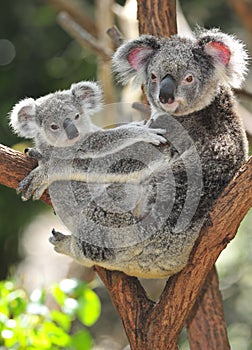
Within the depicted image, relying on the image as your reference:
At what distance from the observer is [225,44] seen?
149 inches

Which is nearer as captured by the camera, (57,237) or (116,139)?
(116,139)

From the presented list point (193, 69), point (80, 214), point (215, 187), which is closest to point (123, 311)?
point (80, 214)


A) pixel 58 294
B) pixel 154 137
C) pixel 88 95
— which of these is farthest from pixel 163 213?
pixel 88 95

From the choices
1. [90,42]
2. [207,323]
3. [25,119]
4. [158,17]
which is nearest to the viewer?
[25,119]

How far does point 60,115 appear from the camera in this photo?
12.7ft

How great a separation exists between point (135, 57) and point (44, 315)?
158 cm

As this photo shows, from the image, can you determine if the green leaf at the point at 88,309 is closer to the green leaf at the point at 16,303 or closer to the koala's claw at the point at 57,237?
the green leaf at the point at 16,303

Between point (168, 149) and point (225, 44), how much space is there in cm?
64

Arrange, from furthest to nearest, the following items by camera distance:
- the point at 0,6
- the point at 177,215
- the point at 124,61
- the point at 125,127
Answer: the point at 0,6 < the point at 124,61 < the point at 125,127 < the point at 177,215

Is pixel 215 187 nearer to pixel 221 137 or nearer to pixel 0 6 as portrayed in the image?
pixel 221 137

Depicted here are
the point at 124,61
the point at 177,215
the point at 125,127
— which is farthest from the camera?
the point at 124,61

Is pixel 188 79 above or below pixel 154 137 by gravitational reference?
above

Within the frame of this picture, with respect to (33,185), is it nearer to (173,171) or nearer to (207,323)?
(173,171)

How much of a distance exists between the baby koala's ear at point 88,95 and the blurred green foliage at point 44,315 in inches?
43.7
